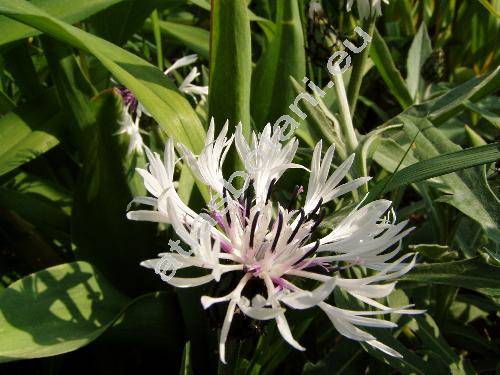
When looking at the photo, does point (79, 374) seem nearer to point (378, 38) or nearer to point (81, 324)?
point (81, 324)

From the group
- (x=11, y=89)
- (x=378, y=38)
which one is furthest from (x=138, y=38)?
(x=378, y=38)

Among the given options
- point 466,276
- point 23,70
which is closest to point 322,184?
point 466,276

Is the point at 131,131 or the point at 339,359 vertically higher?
the point at 131,131

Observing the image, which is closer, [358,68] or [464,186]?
[464,186]

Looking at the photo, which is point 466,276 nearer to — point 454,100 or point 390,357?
point 390,357

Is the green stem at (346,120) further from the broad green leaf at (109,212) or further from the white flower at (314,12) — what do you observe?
the broad green leaf at (109,212)
